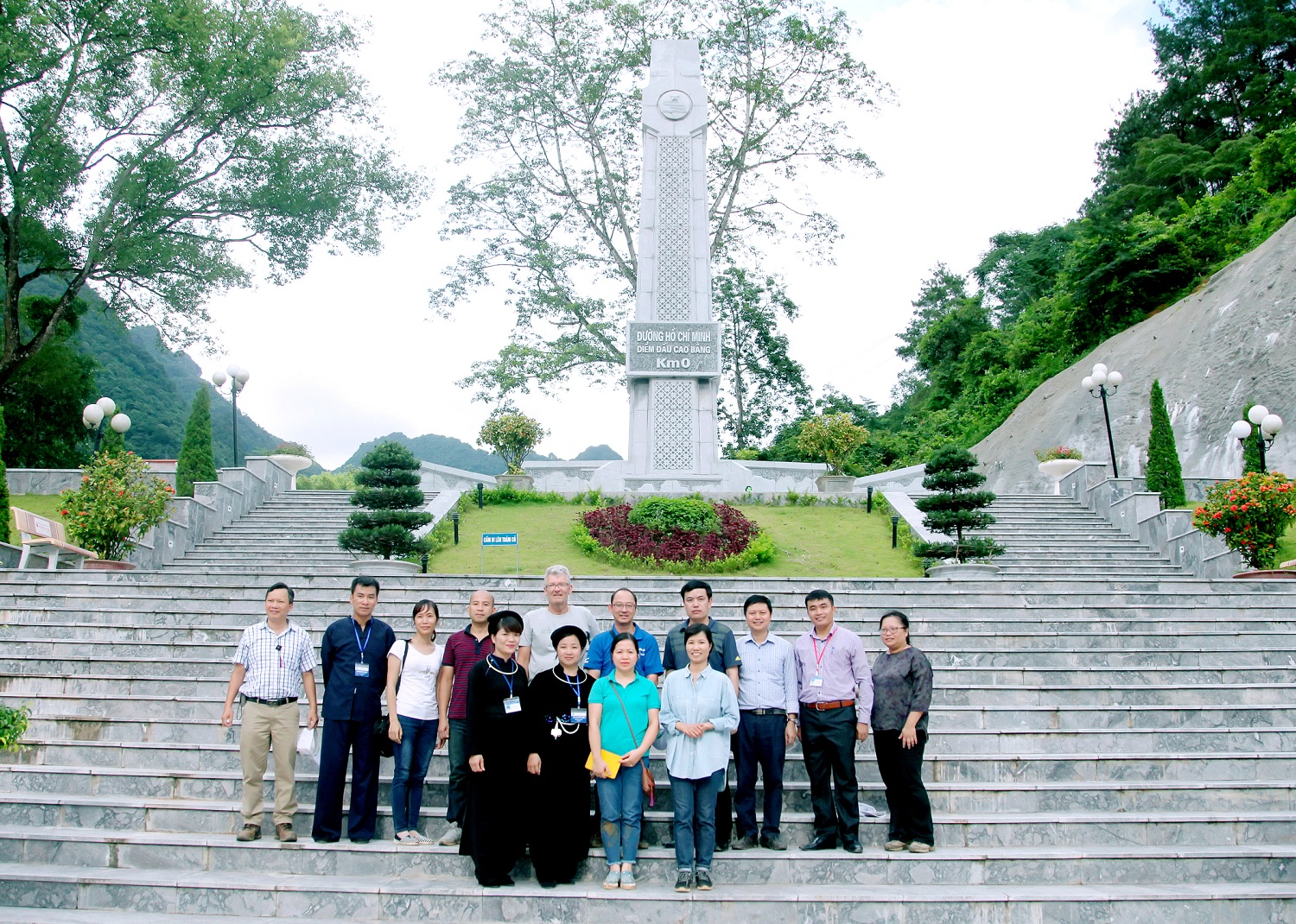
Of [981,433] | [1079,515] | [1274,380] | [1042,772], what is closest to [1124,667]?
[1042,772]

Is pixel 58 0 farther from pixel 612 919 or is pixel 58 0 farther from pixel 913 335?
pixel 913 335

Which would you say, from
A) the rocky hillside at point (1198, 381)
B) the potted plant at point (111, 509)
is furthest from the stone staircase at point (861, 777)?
the rocky hillside at point (1198, 381)

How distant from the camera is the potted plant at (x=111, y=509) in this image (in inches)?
Answer: 442

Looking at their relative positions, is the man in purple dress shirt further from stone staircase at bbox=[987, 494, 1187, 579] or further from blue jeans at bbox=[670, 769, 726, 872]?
stone staircase at bbox=[987, 494, 1187, 579]

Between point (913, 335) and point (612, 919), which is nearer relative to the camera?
point (612, 919)

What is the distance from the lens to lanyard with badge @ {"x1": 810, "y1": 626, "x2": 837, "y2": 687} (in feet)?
17.3

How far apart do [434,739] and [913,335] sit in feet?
113

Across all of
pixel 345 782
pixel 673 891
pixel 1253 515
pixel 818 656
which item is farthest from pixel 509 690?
pixel 1253 515

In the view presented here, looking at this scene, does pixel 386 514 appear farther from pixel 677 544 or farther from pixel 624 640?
pixel 624 640

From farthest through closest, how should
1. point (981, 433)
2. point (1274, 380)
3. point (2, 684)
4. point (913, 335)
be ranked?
point (913, 335), point (981, 433), point (1274, 380), point (2, 684)

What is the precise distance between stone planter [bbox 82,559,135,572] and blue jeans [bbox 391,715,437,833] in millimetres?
7110

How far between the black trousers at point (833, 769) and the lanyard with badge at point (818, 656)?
0.51 feet

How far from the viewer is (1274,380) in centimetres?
1705

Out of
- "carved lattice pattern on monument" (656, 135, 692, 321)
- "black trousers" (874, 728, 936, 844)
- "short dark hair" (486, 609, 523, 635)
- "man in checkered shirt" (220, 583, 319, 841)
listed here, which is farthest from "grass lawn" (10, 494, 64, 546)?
"black trousers" (874, 728, 936, 844)
